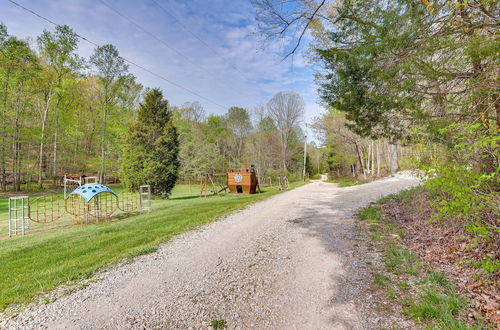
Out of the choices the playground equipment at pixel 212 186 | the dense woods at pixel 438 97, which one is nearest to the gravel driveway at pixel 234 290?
the dense woods at pixel 438 97

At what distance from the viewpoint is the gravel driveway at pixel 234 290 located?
233 cm

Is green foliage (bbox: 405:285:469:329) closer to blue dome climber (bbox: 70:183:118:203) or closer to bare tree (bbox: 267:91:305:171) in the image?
blue dome climber (bbox: 70:183:118:203)

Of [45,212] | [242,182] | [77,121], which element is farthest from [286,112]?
[45,212]

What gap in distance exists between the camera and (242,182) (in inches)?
649

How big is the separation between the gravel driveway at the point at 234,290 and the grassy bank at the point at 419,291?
0.25 meters

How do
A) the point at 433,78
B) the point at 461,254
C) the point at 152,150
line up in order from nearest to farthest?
the point at 461,254 < the point at 433,78 < the point at 152,150

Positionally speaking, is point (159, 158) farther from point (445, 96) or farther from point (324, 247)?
point (445, 96)

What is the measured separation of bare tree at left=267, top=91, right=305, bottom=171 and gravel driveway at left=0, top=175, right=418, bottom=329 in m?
26.1

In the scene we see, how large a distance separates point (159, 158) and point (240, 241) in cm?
1130

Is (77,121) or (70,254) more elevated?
(77,121)

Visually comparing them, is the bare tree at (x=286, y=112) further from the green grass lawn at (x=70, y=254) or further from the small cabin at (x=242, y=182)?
the green grass lawn at (x=70, y=254)

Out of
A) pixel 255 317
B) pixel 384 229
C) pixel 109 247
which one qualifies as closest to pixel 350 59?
pixel 384 229

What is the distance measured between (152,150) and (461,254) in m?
14.7

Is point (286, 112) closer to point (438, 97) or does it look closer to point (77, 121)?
point (77, 121)
